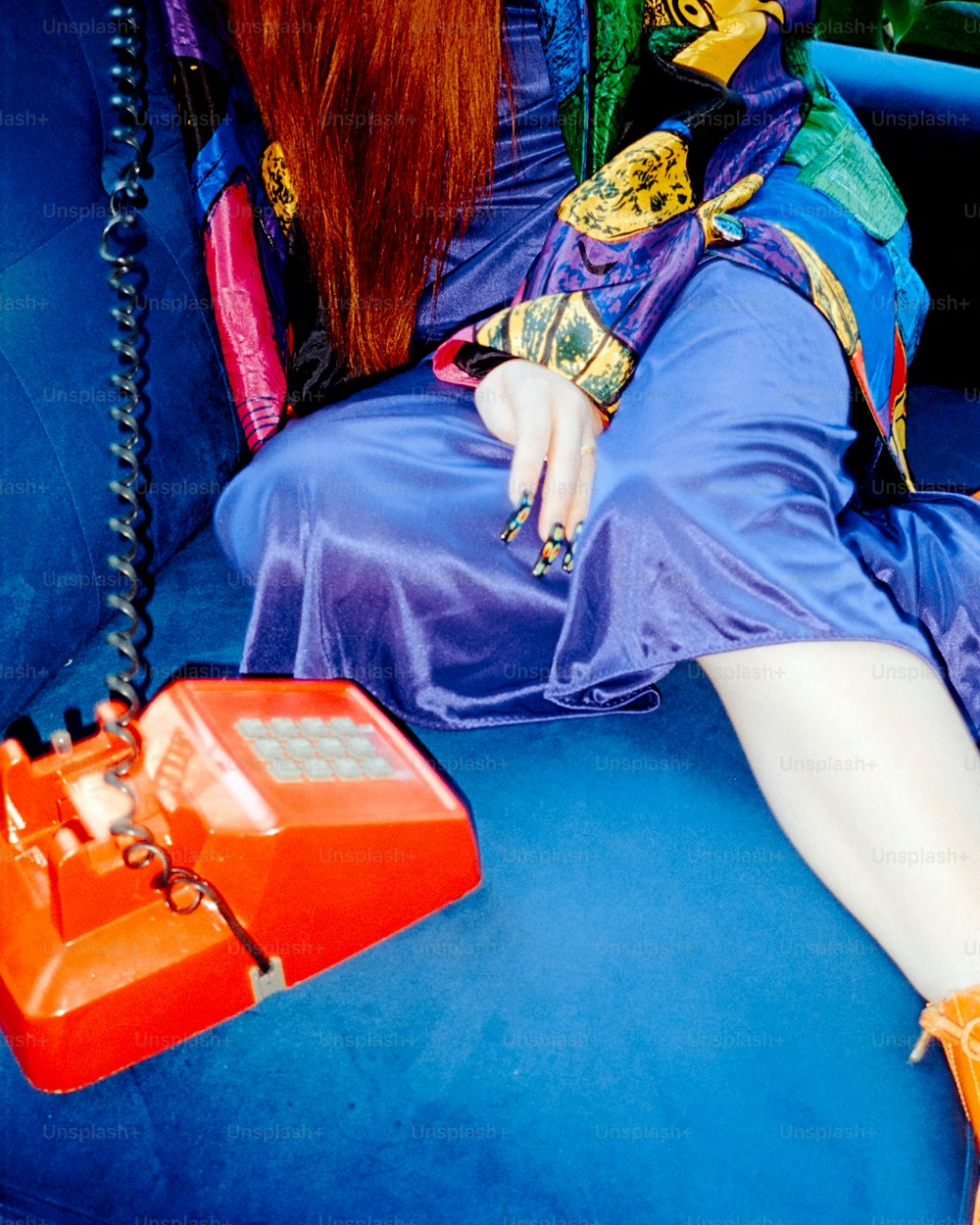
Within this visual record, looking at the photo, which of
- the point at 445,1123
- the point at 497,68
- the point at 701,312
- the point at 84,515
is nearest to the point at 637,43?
the point at 497,68

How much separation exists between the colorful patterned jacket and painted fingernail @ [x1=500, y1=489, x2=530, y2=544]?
0.39 feet

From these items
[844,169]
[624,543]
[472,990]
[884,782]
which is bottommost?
[472,990]

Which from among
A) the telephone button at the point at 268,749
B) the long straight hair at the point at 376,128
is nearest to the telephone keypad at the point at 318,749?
the telephone button at the point at 268,749

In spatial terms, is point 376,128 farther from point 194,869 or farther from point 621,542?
point 194,869

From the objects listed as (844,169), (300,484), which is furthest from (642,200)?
(300,484)

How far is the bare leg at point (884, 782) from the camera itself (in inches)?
24.1

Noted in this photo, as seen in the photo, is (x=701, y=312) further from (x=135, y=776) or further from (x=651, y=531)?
(x=135, y=776)

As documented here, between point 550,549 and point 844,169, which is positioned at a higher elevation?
point 844,169

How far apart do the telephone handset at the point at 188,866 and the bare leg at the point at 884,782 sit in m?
0.22

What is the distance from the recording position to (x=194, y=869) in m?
0.61

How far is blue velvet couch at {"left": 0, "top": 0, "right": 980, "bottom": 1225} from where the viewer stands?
58 centimetres

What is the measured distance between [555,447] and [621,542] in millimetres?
87

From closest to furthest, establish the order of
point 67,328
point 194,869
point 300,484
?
point 194,869 < point 300,484 < point 67,328

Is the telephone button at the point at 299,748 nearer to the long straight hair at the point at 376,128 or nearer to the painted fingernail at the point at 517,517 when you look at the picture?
the painted fingernail at the point at 517,517
